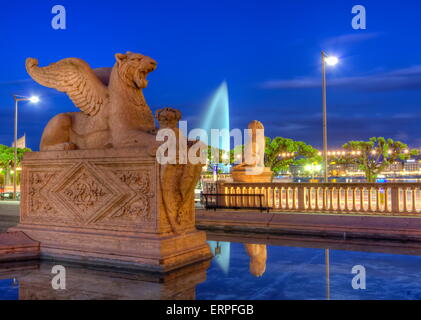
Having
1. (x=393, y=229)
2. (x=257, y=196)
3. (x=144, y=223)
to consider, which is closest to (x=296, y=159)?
(x=257, y=196)

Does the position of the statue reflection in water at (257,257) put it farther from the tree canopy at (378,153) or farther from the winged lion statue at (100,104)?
the tree canopy at (378,153)

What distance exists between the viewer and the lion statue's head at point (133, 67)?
685 centimetres

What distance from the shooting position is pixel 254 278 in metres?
5.46

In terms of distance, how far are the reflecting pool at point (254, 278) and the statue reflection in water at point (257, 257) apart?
1 centimetres

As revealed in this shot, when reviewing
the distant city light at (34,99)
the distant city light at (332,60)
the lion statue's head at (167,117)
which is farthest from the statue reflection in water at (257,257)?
the distant city light at (34,99)

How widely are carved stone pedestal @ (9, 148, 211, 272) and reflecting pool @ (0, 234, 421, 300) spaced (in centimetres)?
31

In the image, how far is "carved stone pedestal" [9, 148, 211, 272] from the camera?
6.20 meters

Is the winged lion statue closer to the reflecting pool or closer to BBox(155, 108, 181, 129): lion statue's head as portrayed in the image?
BBox(155, 108, 181, 129): lion statue's head

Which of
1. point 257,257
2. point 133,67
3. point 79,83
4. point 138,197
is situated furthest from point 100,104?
point 257,257

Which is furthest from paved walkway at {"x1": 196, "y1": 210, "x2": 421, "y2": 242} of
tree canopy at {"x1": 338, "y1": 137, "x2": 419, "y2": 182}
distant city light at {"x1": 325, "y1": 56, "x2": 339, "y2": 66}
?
tree canopy at {"x1": 338, "y1": 137, "x2": 419, "y2": 182}

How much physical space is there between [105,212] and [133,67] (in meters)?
2.41
